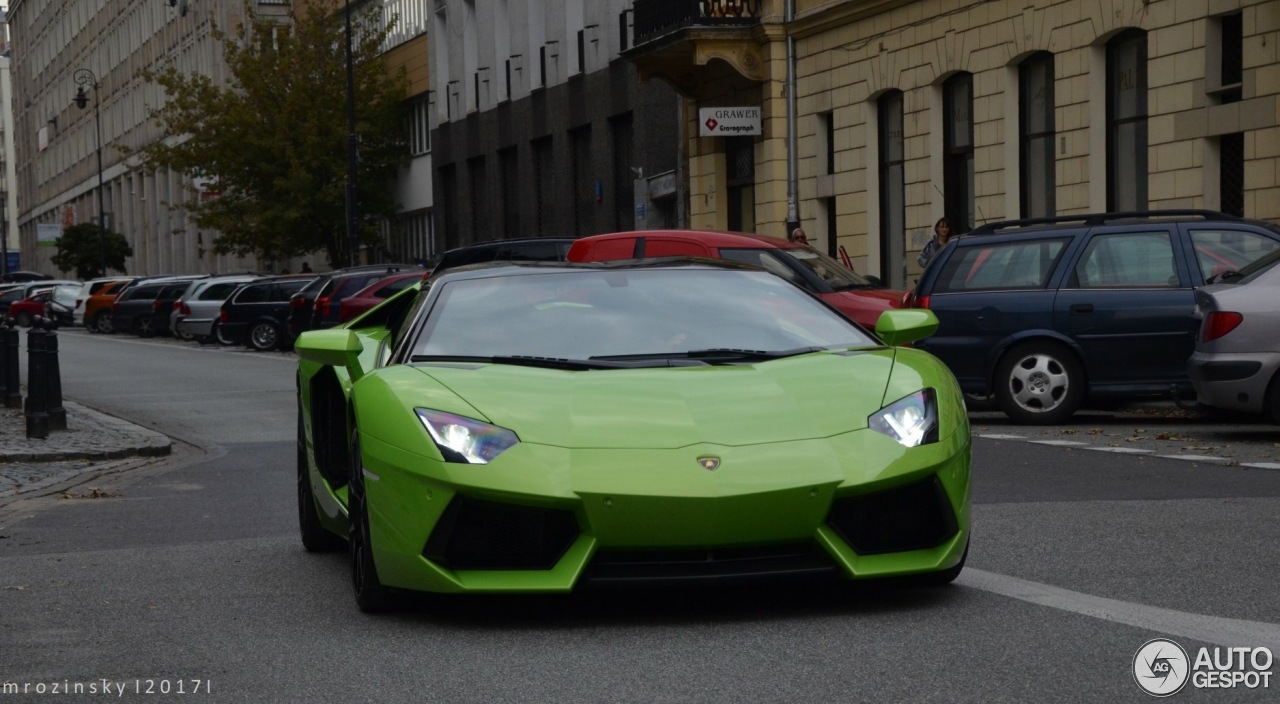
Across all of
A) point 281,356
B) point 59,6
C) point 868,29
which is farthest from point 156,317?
point 59,6

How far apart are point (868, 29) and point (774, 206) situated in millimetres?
3949

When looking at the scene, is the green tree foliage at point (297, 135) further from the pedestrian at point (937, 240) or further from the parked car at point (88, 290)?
the pedestrian at point (937, 240)

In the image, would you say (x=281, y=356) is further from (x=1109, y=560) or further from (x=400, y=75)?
(x=1109, y=560)

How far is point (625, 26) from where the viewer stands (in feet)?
136

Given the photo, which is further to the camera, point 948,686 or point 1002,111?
point 1002,111

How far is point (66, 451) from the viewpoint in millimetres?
15461

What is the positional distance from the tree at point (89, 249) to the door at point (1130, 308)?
292 ft

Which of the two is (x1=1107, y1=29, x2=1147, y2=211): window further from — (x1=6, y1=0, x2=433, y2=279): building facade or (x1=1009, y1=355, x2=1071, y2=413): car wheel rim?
Answer: (x1=6, y1=0, x2=433, y2=279): building facade

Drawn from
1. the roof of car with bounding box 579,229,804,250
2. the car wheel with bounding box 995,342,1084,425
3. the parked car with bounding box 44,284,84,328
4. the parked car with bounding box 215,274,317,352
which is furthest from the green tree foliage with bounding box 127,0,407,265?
the car wheel with bounding box 995,342,1084,425

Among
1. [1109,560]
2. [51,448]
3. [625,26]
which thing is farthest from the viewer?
[625,26]

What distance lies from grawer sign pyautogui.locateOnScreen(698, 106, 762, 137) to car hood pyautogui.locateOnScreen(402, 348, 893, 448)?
1055 inches

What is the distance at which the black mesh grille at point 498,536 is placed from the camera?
6.29 m

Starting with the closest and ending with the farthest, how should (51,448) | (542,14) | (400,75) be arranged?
1. (51,448)
2. (542,14)
3. (400,75)

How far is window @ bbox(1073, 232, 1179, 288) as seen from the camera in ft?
52.2
